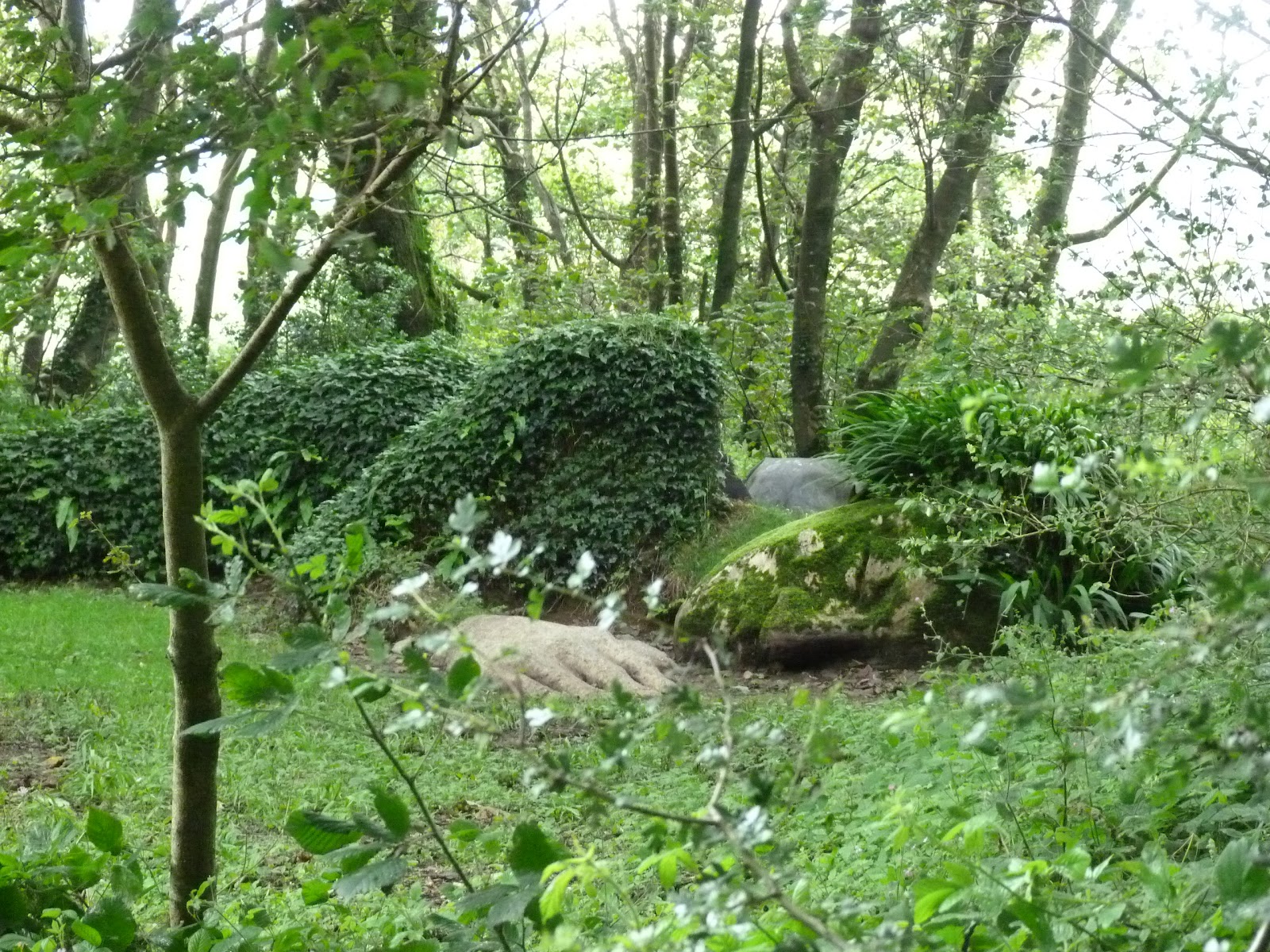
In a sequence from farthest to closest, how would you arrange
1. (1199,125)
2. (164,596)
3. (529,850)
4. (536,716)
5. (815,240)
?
(815,240)
(1199,125)
(164,596)
(529,850)
(536,716)

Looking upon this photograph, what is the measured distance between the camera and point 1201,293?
4.39 metres

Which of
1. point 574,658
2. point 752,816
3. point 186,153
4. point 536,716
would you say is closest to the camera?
point 752,816

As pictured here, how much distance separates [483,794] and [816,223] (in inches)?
326

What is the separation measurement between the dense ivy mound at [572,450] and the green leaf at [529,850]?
8481 mm

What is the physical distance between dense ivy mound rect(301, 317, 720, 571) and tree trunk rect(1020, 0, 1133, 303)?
3199 mm

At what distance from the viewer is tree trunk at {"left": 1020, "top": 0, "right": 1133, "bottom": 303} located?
7.40m

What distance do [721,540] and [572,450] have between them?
168cm

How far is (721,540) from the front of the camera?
10219mm

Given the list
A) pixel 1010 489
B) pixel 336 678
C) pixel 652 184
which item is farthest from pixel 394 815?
pixel 652 184

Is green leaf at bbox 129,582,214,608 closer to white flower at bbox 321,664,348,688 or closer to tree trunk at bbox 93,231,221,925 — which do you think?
white flower at bbox 321,664,348,688

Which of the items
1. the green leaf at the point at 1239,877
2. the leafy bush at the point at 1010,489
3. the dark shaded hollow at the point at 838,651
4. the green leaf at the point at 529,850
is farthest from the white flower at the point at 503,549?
the dark shaded hollow at the point at 838,651

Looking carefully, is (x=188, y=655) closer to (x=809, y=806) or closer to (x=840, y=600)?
(x=809, y=806)

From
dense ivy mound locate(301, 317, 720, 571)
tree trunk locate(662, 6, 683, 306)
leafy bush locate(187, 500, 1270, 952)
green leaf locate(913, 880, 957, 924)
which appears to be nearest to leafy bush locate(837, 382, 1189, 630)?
dense ivy mound locate(301, 317, 720, 571)

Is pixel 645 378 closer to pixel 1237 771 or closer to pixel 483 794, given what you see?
pixel 483 794
